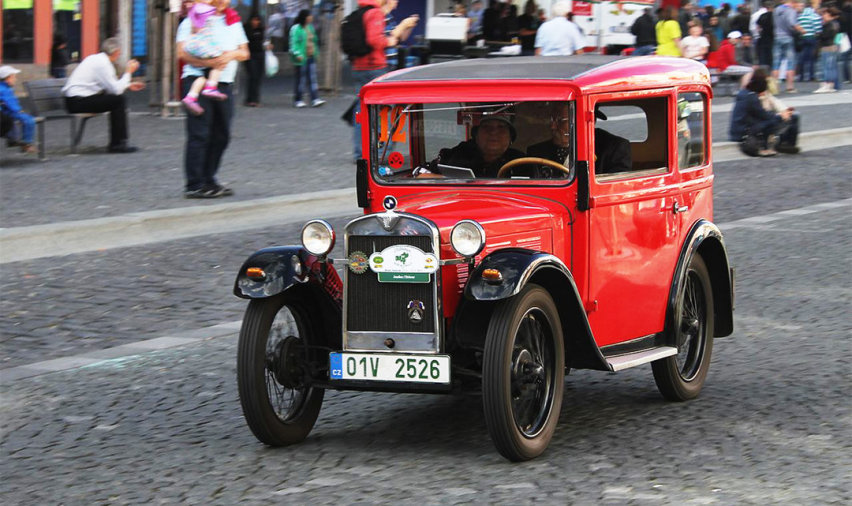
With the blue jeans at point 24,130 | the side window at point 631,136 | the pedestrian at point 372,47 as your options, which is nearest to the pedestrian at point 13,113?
the blue jeans at point 24,130

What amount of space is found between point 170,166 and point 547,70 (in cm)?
1004

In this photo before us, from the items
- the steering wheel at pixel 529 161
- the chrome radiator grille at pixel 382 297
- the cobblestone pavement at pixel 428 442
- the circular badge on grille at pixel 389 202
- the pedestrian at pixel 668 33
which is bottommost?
the cobblestone pavement at pixel 428 442

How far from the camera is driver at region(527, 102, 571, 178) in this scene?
19.8 feet

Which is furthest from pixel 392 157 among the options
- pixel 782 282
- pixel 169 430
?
pixel 782 282

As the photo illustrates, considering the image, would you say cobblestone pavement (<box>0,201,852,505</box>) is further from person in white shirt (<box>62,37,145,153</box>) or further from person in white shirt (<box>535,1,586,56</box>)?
person in white shirt (<box>535,1,586,56</box>)

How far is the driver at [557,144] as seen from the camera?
604 centimetres

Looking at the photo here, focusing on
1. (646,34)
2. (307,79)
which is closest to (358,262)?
(307,79)

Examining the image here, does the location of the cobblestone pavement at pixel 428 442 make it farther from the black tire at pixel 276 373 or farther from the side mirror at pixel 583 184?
the side mirror at pixel 583 184

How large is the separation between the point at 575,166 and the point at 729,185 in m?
10.3

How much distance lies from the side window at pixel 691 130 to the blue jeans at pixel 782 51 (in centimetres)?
2423

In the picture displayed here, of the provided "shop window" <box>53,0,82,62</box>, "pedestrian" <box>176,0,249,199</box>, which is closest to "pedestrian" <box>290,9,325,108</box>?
"shop window" <box>53,0,82,62</box>

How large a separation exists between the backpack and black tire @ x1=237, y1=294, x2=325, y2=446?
10.4 metres

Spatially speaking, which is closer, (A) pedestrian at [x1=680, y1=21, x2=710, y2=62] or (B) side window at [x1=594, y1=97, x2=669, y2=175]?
(B) side window at [x1=594, y1=97, x2=669, y2=175]

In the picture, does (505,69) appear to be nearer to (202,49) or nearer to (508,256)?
(508,256)
